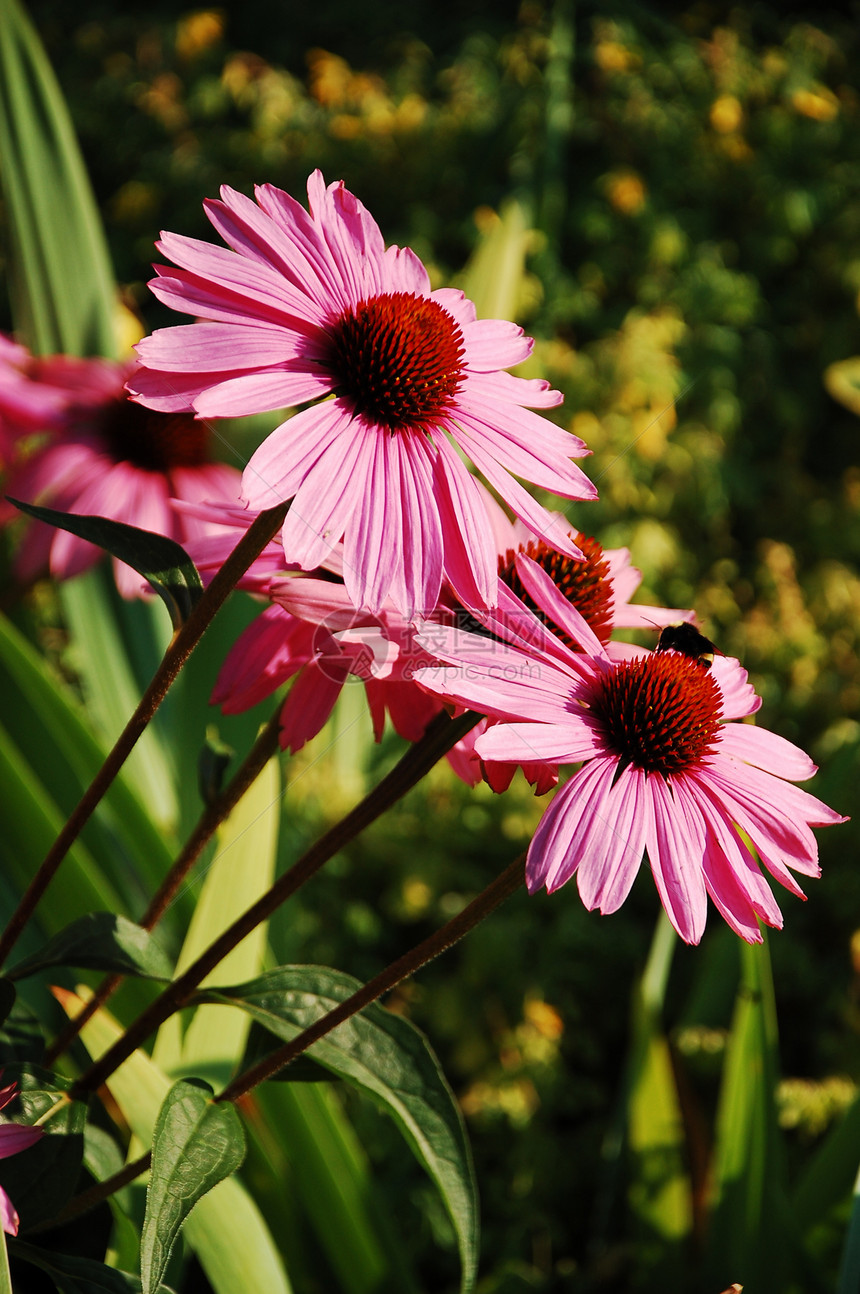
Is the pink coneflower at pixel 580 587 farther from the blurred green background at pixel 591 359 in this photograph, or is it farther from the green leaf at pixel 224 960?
the blurred green background at pixel 591 359

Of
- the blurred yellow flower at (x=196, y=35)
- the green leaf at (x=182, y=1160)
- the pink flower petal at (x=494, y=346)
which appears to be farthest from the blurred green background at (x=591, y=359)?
the pink flower petal at (x=494, y=346)

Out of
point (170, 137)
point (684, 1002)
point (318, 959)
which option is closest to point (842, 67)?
point (170, 137)

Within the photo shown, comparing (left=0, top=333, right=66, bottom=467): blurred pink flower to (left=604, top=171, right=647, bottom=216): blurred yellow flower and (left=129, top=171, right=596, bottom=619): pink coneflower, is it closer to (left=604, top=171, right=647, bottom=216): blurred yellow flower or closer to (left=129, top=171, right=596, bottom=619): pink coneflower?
(left=129, top=171, right=596, bottom=619): pink coneflower

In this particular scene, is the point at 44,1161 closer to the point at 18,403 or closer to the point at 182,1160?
the point at 182,1160

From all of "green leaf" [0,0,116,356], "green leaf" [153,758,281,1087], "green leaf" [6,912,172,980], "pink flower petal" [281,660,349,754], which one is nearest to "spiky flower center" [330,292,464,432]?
"pink flower petal" [281,660,349,754]

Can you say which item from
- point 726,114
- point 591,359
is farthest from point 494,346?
point 726,114
